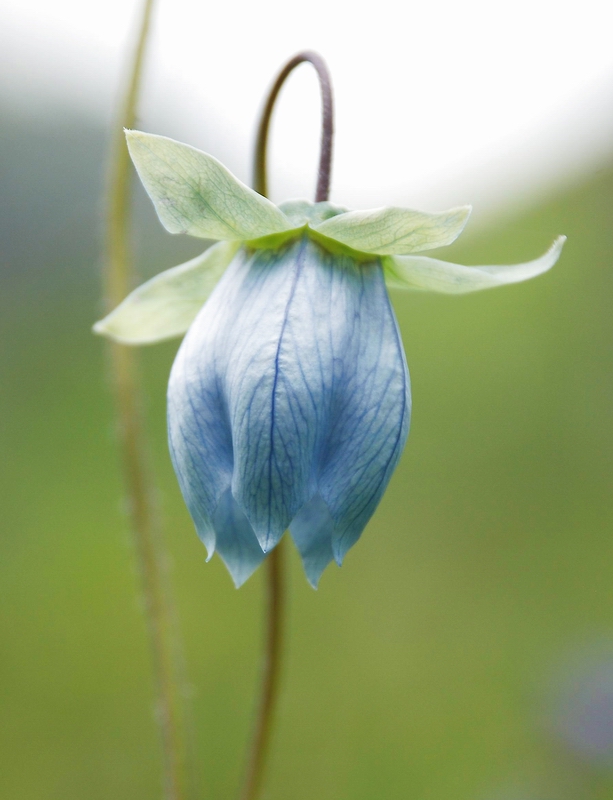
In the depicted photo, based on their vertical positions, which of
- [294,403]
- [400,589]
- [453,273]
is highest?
[453,273]

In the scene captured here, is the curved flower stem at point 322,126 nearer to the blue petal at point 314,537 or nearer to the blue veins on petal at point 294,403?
the blue veins on petal at point 294,403

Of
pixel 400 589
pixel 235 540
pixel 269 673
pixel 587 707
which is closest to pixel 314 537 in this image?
pixel 235 540

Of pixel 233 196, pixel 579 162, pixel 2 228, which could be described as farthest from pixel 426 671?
pixel 2 228

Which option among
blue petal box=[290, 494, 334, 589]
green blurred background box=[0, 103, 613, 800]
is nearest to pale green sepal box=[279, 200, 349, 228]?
blue petal box=[290, 494, 334, 589]

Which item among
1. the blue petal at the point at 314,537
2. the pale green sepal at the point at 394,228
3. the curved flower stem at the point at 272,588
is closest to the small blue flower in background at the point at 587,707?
the curved flower stem at the point at 272,588

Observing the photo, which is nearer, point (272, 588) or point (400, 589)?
point (272, 588)

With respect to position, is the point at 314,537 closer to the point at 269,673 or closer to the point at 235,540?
the point at 235,540

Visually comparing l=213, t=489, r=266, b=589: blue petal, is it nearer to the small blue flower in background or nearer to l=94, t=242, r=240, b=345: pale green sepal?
l=94, t=242, r=240, b=345: pale green sepal
